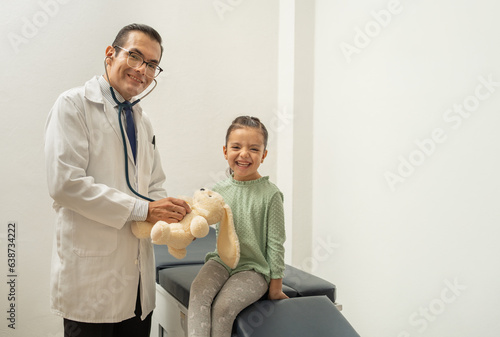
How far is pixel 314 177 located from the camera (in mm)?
3676

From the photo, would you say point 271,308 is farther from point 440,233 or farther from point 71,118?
point 440,233

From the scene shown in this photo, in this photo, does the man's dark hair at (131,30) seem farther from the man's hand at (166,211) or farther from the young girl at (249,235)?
the man's hand at (166,211)

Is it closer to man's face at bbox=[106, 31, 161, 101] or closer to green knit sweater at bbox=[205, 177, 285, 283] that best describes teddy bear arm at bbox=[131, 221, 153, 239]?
green knit sweater at bbox=[205, 177, 285, 283]

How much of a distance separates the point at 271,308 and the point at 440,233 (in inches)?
52.3

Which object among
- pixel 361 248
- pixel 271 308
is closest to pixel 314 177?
pixel 361 248

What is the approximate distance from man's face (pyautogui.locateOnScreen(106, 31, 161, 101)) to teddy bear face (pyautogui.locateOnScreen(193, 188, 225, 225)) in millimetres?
499

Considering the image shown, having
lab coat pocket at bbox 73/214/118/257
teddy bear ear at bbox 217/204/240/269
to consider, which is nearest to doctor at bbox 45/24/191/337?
lab coat pocket at bbox 73/214/118/257

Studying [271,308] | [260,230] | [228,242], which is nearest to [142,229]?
[228,242]

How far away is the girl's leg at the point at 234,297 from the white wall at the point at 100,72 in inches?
73.8

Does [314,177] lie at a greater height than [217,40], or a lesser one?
lesser

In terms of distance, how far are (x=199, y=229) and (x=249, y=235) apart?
0.26 metres

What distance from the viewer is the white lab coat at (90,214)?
61.4 inches

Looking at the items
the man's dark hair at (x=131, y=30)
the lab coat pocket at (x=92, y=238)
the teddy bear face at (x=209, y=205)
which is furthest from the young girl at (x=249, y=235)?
the man's dark hair at (x=131, y=30)

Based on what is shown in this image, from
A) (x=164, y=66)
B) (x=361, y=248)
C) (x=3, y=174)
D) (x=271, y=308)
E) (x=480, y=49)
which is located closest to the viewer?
(x=271, y=308)
